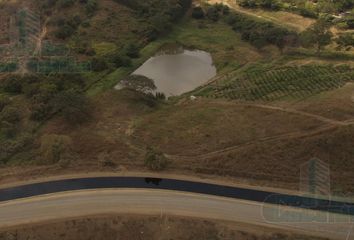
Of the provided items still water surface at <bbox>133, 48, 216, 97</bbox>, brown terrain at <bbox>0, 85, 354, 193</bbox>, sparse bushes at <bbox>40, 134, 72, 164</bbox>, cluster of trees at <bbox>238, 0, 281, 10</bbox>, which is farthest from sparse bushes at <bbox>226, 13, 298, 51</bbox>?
sparse bushes at <bbox>40, 134, 72, 164</bbox>

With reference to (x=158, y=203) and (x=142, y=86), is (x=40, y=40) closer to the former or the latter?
(x=142, y=86)

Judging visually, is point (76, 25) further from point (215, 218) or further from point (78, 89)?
point (215, 218)

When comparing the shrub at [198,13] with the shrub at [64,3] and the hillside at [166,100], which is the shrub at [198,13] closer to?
the hillside at [166,100]

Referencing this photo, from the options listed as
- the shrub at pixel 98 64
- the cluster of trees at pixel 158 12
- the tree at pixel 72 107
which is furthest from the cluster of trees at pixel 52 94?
the cluster of trees at pixel 158 12

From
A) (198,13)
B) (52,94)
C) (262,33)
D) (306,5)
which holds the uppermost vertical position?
(306,5)

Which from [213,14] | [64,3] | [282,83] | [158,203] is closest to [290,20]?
[213,14]

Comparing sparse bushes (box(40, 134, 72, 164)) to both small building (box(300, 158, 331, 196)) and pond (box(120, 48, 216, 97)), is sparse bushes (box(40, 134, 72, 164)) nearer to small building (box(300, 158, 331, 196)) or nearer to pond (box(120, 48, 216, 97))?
pond (box(120, 48, 216, 97))
